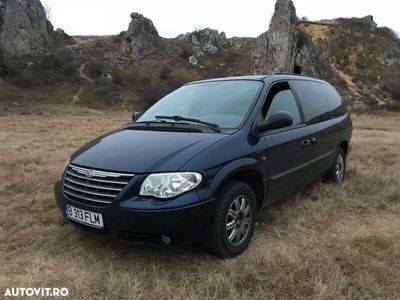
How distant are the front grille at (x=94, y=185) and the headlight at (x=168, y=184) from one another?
16 cm

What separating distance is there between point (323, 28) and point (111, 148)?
4046 centimetres

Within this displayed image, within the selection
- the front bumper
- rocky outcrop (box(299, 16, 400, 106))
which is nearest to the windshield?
the front bumper

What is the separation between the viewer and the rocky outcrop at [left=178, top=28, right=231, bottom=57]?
42356 mm

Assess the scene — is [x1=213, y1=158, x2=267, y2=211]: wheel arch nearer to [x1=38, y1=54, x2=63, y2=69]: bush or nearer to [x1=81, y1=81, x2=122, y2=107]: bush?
[x1=81, y1=81, x2=122, y2=107]: bush

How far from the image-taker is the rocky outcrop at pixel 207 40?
1668 inches

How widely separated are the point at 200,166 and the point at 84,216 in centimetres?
107

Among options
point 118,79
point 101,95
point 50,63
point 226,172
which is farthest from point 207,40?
point 226,172

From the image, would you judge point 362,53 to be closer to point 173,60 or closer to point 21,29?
point 173,60

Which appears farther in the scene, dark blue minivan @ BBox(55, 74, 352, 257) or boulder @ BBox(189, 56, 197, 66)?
boulder @ BBox(189, 56, 197, 66)

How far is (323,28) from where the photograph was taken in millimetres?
41000

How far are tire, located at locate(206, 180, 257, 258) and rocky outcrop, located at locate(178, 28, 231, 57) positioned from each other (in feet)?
127

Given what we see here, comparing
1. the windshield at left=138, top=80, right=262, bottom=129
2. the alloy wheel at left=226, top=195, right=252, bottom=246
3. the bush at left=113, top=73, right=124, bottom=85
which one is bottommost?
the bush at left=113, top=73, right=124, bottom=85

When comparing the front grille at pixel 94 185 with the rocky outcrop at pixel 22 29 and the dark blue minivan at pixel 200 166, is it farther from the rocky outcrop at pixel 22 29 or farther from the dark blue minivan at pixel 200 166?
the rocky outcrop at pixel 22 29

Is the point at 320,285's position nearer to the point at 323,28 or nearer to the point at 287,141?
the point at 287,141
